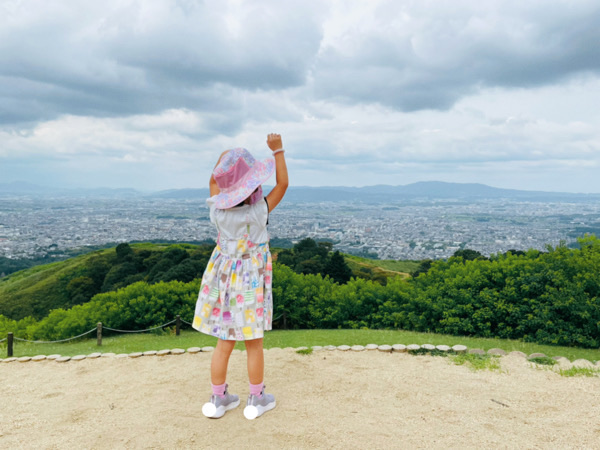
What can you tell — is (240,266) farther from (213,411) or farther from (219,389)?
(213,411)

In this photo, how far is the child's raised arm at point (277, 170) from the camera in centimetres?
423

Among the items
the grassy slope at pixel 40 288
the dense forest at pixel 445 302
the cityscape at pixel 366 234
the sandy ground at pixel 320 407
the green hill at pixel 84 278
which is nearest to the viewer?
the sandy ground at pixel 320 407

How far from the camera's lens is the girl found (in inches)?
161

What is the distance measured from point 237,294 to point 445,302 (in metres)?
7.78

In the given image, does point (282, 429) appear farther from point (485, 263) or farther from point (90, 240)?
point (90, 240)

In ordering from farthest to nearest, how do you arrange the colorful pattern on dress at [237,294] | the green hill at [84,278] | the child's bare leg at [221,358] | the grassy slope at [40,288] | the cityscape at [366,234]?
the cityscape at [366,234]
the grassy slope at [40,288]
the green hill at [84,278]
the child's bare leg at [221,358]
the colorful pattern on dress at [237,294]

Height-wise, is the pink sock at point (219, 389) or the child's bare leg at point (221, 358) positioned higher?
the child's bare leg at point (221, 358)

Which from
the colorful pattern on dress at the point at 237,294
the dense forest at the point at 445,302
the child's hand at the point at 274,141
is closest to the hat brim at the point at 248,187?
the child's hand at the point at 274,141

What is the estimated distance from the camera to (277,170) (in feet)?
13.9

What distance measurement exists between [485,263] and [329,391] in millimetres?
7096

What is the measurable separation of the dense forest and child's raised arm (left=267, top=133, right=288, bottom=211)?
24.4 ft

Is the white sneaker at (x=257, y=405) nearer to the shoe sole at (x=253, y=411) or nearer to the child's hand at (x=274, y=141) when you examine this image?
the shoe sole at (x=253, y=411)

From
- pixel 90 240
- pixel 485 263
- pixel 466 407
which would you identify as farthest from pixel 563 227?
pixel 90 240

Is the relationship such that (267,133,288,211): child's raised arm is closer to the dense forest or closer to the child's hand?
the child's hand
